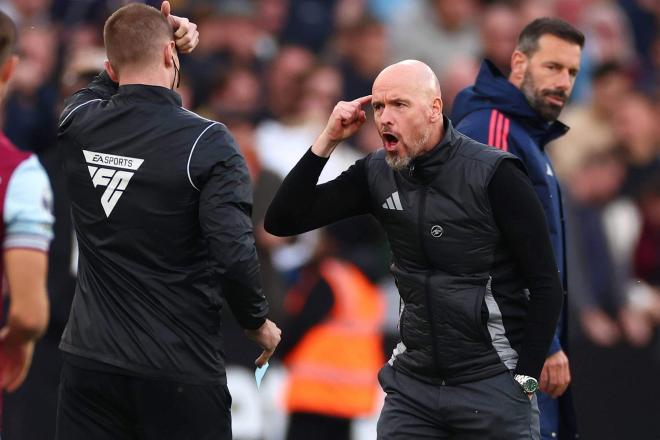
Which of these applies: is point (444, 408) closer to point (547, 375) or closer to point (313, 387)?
point (547, 375)

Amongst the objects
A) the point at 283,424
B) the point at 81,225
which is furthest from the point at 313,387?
the point at 81,225

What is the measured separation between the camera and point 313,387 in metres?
8.28

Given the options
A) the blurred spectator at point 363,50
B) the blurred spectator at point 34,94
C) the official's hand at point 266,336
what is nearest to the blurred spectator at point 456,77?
the blurred spectator at point 363,50

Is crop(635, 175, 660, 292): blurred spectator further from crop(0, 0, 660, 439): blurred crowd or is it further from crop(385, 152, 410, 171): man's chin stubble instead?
crop(385, 152, 410, 171): man's chin stubble

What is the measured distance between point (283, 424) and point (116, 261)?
13.3 feet

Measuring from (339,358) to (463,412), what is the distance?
3.85 meters

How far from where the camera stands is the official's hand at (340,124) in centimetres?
469

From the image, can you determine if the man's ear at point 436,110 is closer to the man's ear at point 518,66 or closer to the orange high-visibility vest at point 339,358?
the man's ear at point 518,66

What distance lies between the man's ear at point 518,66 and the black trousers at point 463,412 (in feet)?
5.61

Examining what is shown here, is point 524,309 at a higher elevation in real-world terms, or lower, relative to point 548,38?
lower

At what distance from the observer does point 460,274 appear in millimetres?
4516

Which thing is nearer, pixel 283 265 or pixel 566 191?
pixel 283 265

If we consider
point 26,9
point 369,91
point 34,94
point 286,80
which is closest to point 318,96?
point 286,80

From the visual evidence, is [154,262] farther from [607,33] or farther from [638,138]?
[607,33]
